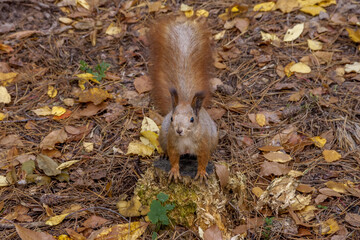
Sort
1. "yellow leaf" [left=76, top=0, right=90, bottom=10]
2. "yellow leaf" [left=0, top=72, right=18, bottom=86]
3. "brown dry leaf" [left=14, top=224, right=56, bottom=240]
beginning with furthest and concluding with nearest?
1. "yellow leaf" [left=76, top=0, right=90, bottom=10]
2. "yellow leaf" [left=0, top=72, right=18, bottom=86]
3. "brown dry leaf" [left=14, top=224, right=56, bottom=240]

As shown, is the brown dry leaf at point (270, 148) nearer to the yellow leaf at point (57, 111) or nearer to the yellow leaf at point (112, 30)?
the yellow leaf at point (57, 111)

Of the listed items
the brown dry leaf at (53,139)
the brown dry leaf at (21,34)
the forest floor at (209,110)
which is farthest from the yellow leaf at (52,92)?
the brown dry leaf at (21,34)

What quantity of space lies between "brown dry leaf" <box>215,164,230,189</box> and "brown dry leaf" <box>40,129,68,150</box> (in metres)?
1.14

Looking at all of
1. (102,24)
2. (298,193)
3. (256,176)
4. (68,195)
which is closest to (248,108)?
(256,176)

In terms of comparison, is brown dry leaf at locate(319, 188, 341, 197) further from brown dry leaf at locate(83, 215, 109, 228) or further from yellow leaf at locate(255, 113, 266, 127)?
brown dry leaf at locate(83, 215, 109, 228)

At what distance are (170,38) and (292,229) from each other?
1.32 m

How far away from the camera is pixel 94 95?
10.2 ft

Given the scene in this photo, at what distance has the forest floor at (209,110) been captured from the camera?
229cm

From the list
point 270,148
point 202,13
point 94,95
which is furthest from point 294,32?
point 94,95

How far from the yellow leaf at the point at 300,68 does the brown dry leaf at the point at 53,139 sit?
184cm

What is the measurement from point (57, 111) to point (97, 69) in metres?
0.56

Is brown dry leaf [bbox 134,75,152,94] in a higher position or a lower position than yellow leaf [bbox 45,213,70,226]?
higher

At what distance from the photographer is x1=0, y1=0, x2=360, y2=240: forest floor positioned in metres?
2.29

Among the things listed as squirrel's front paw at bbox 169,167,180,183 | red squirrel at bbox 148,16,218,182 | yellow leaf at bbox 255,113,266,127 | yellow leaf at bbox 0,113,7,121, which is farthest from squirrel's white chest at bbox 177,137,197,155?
yellow leaf at bbox 0,113,7,121
